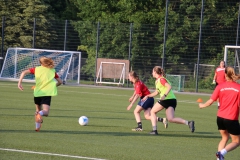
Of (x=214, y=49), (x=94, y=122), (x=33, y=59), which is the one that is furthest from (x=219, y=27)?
(x=94, y=122)

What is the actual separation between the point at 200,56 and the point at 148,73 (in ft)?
11.2

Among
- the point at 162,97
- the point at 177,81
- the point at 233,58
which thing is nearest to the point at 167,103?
the point at 162,97

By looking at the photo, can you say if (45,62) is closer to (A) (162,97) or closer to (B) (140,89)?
(B) (140,89)

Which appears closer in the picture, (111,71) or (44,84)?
(44,84)

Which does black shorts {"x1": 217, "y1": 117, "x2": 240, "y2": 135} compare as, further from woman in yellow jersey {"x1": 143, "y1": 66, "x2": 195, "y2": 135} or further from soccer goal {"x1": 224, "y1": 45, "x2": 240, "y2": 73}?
soccer goal {"x1": 224, "y1": 45, "x2": 240, "y2": 73}

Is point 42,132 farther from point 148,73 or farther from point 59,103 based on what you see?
point 148,73

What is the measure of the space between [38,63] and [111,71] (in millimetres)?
4559

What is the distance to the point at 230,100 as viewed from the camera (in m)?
9.97

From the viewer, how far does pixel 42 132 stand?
42.3 feet

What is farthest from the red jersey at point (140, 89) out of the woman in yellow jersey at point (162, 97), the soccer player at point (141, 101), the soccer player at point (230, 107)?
the soccer player at point (230, 107)

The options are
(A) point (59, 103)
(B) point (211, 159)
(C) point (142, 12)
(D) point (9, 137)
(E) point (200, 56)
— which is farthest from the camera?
(C) point (142, 12)

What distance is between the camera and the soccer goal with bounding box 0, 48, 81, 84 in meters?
37.1

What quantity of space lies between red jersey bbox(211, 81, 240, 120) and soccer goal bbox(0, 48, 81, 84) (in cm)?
2698

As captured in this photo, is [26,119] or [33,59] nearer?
[26,119]
